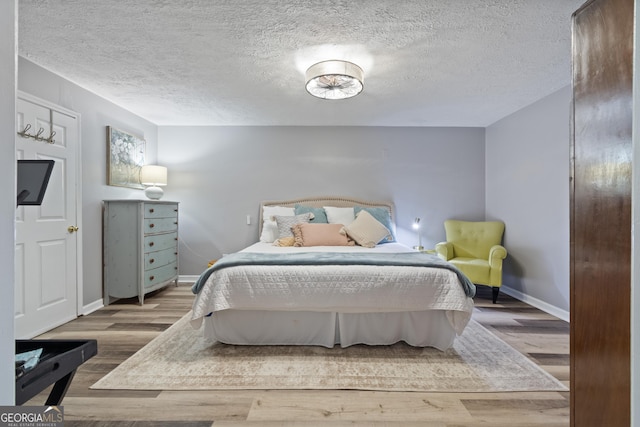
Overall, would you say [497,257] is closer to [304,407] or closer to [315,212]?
[315,212]

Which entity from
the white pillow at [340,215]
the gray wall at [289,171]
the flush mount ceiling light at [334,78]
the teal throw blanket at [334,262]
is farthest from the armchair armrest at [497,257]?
the flush mount ceiling light at [334,78]

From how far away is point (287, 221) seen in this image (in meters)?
3.99

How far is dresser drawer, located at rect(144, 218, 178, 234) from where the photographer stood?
3647 mm

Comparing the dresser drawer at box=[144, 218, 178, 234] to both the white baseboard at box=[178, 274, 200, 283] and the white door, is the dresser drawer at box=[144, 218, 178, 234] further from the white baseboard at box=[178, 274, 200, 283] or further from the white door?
the white baseboard at box=[178, 274, 200, 283]

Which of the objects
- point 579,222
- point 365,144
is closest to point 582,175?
point 579,222

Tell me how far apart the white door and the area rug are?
1116 mm

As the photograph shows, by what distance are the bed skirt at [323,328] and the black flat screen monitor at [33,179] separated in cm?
163

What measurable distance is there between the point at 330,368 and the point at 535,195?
121 inches

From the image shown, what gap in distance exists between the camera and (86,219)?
3312 millimetres

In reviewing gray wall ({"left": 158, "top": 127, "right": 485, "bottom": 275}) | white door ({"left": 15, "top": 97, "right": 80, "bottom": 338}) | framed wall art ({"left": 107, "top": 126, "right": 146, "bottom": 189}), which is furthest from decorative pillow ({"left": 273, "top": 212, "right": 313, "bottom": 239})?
white door ({"left": 15, "top": 97, "right": 80, "bottom": 338})

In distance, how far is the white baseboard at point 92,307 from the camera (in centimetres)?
323

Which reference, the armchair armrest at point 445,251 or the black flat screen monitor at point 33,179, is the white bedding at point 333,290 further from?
the armchair armrest at point 445,251

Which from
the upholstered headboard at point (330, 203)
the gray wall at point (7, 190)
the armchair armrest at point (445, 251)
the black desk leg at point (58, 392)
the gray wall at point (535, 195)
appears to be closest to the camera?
the gray wall at point (7, 190)

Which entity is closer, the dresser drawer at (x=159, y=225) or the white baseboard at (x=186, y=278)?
the dresser drawer at (x=159, y=225)
